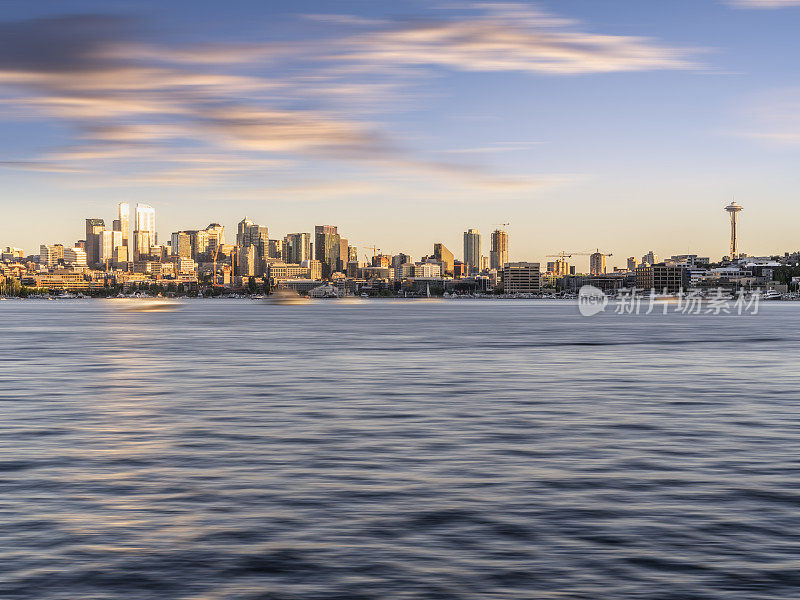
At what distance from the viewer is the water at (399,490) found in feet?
39.8

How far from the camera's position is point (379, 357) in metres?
55.6

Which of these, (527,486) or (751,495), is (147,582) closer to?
(527,486)

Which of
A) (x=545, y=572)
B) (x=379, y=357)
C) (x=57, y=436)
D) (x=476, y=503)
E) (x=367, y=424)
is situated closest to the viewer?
(x=545, y=572)

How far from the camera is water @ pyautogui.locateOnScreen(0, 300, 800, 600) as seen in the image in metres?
12.1

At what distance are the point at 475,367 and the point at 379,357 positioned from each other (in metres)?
9.12

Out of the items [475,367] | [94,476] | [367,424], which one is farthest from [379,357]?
[94,476]

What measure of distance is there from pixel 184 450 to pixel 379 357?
111ft

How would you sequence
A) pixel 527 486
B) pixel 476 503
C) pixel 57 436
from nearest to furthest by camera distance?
pixel 476 503 < pixel 527 486 < pixel 57 436

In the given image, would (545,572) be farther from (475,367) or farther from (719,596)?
(475,367)

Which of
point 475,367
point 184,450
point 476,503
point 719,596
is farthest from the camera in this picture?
point 475,367

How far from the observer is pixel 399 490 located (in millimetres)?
17312

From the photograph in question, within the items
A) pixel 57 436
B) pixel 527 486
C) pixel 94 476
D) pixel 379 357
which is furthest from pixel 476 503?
pixel 379 357

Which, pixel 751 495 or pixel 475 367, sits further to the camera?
pixel 475 367

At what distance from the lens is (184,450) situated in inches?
869
